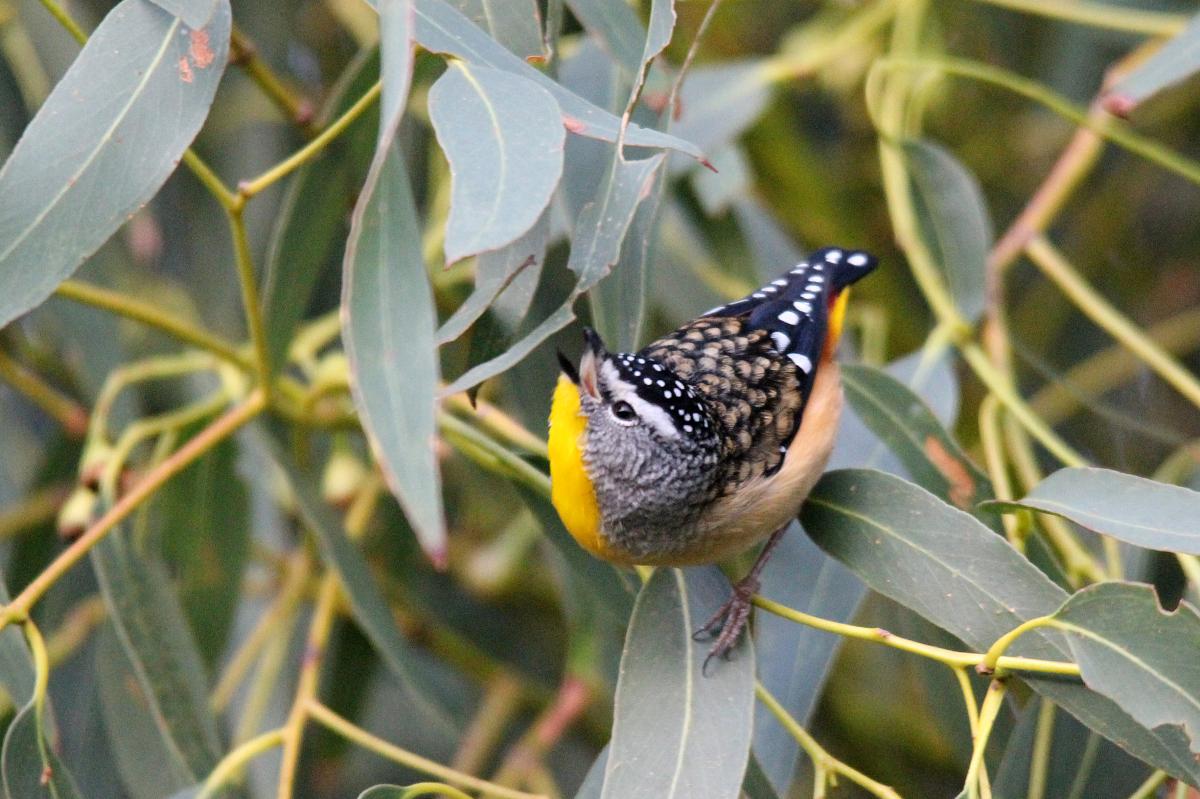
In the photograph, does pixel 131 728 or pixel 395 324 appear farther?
pixel 131 728

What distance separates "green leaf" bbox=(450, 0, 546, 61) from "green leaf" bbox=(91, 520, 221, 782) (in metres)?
0.91

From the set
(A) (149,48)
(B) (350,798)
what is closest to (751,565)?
(A) (149,48)

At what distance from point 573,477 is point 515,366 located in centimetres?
29

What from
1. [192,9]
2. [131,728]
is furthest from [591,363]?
[131,728]

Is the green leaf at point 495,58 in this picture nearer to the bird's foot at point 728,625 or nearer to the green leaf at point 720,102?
the bird's foot at point 728,625

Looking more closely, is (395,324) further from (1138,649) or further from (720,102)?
(720,102)

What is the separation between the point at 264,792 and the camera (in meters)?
2.46

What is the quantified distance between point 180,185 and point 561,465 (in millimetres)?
1857

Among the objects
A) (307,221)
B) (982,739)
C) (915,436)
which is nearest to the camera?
(982,739)

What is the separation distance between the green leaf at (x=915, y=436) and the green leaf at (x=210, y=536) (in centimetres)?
109

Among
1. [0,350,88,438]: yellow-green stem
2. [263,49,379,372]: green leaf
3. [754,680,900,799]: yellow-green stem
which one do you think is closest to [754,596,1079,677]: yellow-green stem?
[754,680,900,799]: yellow-green stem

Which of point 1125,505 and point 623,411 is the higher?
point 623,411

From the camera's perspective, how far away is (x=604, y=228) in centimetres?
152

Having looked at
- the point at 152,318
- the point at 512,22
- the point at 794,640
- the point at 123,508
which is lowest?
the point at 794,640
